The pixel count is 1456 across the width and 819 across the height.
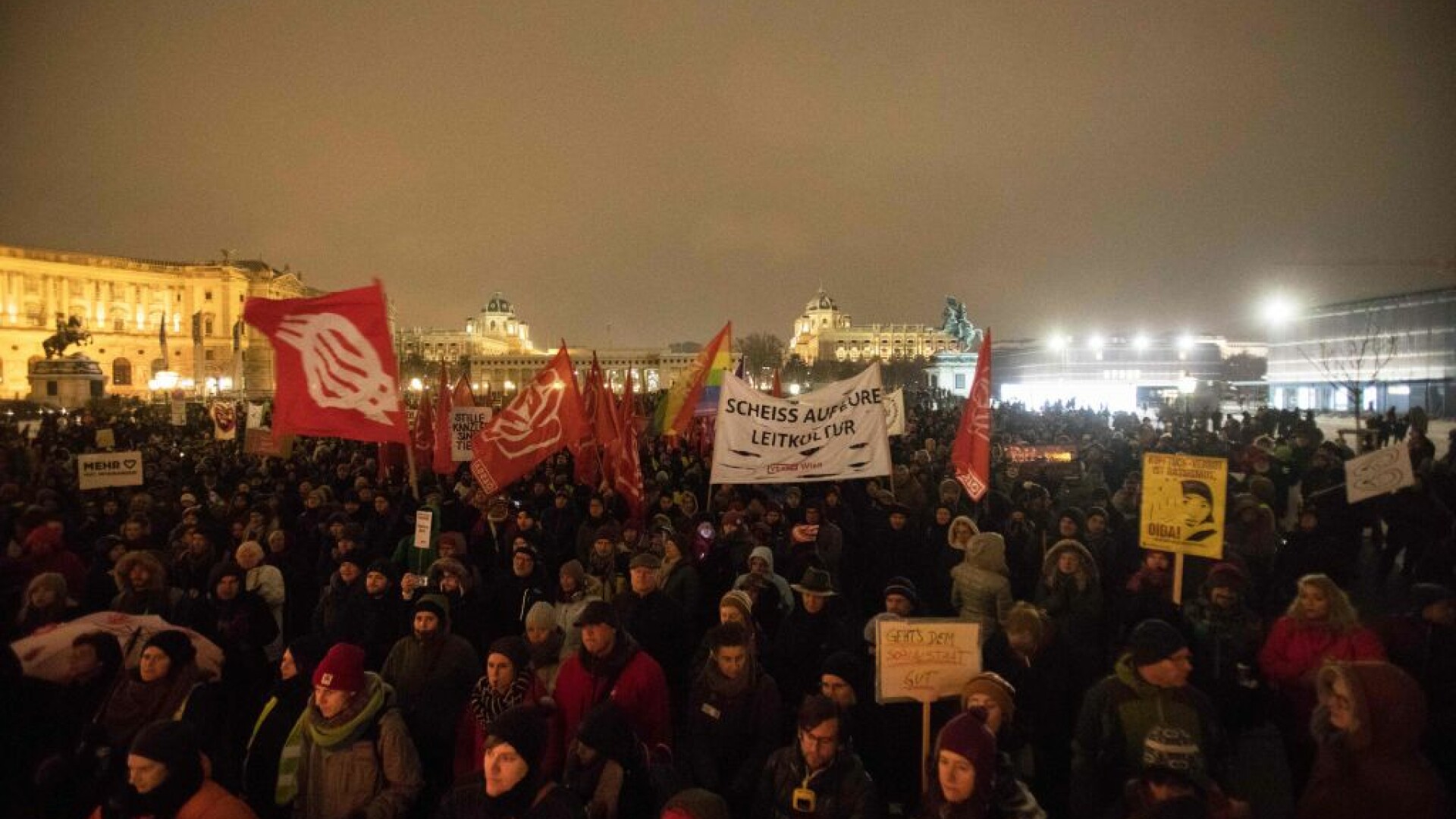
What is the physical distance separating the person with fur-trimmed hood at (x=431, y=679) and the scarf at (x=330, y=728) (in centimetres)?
65

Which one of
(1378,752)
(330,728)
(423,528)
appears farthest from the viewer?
(423,528)

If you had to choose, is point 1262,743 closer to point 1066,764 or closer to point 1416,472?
point 1066,764

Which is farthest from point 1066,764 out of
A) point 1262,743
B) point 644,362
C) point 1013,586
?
point 644,362

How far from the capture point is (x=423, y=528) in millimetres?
6523

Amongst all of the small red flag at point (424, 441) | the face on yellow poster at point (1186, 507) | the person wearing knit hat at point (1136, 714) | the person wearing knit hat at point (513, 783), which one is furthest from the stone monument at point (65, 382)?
the person wearing knit hat at point (1136, 714)

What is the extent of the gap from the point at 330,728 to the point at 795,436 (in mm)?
5095

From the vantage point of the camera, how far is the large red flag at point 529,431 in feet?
28.8

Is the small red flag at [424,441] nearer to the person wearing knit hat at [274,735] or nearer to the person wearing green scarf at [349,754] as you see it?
the person wearing knit hat at [274,735]

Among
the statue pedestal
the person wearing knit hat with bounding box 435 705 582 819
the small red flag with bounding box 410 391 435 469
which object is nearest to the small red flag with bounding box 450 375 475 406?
the small red flag with bounding box 410 391 435 469

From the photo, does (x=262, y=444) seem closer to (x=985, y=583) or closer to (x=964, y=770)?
(x=985, y=583)

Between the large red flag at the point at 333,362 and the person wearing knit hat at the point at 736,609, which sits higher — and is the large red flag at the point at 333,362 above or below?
above

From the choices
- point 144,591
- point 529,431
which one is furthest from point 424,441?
point 144,591

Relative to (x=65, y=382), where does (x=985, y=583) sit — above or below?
below

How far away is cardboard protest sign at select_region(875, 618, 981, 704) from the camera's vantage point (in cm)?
360
